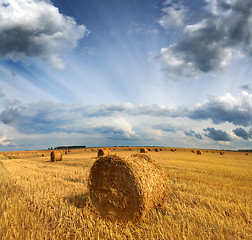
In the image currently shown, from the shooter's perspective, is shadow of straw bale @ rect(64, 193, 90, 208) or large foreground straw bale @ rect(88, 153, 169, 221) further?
shadow of straw bale @ rect(64, 193, 90, 208)

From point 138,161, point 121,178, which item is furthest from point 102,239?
point 138,161

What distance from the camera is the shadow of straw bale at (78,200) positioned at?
6270 mm

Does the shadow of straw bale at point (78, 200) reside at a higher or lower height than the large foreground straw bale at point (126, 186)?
lower

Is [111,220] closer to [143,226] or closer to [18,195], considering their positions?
[143,226]

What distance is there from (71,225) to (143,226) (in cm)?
172

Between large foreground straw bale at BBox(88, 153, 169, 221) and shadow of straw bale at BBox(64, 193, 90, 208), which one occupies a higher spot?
large foreground straw bale at BBox(88, 153, 169, 221)

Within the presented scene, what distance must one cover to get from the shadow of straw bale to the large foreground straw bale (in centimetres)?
29

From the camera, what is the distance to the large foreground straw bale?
18.8 feet

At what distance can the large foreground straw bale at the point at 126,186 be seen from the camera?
573 centimetres

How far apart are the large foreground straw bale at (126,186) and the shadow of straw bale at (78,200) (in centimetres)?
29

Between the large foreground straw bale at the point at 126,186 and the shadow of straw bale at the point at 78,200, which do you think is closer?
the large foreground straw bale at the point at 126,186

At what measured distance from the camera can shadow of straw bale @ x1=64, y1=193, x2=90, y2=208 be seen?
6270 millimetres

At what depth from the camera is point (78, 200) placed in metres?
6.72

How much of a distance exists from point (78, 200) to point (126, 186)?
189cm
